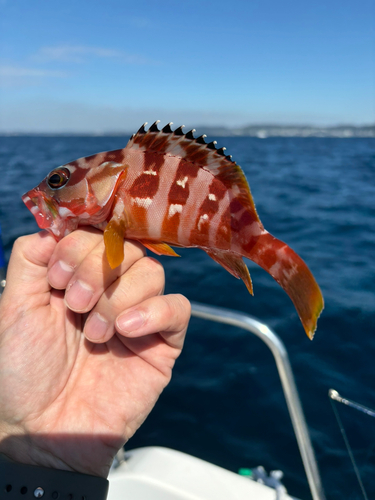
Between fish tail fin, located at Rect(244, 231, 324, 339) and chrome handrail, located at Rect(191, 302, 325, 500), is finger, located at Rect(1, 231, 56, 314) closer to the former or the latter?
fish tail fin, located at Rect(244, 231, 324, 339)

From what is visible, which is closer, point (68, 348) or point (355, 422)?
point (68, 348)

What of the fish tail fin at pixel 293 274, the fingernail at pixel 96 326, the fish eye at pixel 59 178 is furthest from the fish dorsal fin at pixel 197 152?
the fingernail at pixel 96 326

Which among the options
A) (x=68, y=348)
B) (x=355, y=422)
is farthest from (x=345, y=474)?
(x=68, y=348)

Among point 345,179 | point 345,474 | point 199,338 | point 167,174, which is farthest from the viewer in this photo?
point 345,179

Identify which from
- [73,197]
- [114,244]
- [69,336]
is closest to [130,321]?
[114,244]

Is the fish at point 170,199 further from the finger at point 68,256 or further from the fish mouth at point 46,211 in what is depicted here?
the finger at point 68,256

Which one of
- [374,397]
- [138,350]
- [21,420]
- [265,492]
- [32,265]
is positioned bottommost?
[374,397]

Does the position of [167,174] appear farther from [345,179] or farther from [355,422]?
[345,179]

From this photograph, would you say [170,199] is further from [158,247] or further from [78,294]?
[78,294]
